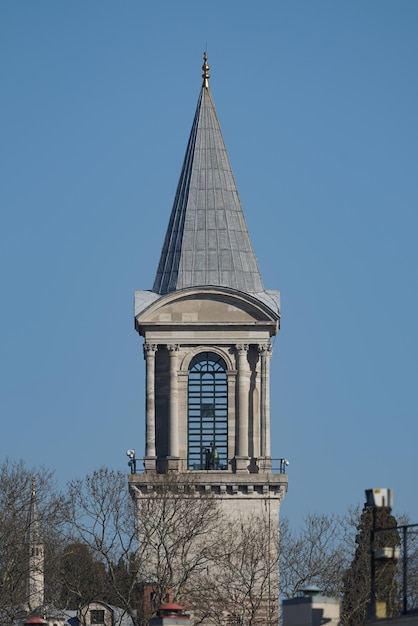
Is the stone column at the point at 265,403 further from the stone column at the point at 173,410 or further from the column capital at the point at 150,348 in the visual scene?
the column capital at the point at 150,348

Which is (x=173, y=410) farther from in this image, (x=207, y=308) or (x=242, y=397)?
(x=207, y=308)

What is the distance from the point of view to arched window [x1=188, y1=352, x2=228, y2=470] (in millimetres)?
118188

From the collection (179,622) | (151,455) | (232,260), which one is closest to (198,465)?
(151,455)

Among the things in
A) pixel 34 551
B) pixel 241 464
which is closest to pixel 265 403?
pixel 241 464

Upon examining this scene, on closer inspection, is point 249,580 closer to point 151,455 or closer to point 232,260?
point 151,455

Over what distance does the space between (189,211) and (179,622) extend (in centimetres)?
4960

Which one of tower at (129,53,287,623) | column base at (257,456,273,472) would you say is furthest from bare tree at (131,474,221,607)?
column base at (257,456,273,472)

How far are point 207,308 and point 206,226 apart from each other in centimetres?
504

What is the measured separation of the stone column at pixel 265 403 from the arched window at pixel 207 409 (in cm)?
175

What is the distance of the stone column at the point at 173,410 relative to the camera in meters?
117

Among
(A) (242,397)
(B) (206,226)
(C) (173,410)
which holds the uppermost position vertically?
(B) (206,226)

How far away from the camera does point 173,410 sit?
11756 centimetres

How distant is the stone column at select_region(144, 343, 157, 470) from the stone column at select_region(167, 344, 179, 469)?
76cm

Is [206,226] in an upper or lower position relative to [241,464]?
upper
